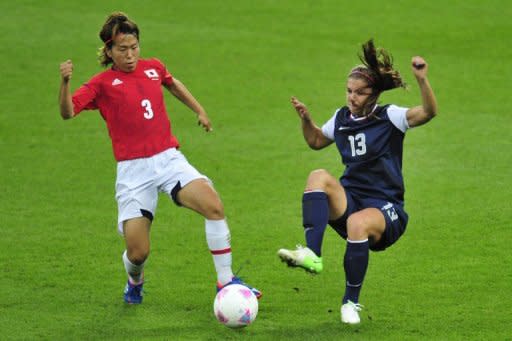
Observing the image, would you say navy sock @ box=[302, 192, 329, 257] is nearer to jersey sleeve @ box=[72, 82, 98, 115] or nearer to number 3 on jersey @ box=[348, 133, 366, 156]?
number 3 on jersey @ box=[348, 133, 366, 156]

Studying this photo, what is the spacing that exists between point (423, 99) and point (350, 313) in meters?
1.58

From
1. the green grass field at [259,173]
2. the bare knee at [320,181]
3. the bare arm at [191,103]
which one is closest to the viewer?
the bare knee at [320,181]

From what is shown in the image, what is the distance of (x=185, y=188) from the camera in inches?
322

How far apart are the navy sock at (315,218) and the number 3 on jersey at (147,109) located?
1383 mm

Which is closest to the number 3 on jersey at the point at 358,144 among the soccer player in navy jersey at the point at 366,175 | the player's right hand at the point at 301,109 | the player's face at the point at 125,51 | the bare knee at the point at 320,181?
the soccer player in navy jersey at the point at 366,175

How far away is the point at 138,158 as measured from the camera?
8375 millimetres

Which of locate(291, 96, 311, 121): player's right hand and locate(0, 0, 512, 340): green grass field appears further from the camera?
locate(291, 96, 311, 121): player's right hand

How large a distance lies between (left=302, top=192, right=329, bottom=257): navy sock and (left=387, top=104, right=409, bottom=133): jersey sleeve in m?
0.76

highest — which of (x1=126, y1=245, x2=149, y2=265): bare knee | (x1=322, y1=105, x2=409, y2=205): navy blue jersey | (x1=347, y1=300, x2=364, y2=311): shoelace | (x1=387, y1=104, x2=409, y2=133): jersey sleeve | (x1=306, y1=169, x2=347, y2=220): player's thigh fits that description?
(x1=387, y1=104, x2=409, y2=133): jersey sleeve

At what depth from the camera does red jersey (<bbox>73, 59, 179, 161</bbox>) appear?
8375 mm

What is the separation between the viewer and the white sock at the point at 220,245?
8102mm

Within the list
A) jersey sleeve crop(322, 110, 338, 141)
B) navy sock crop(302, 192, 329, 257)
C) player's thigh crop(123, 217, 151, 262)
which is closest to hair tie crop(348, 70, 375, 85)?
jersey sleeve crop(322, 110, 338, 141)

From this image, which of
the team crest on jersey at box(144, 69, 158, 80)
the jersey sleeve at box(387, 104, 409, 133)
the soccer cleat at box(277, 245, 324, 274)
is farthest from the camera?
the team crest on jersey at box(144, 69, 158, 80)

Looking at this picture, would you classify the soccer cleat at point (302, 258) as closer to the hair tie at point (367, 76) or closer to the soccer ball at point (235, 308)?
the soccer ball at point (235, 308)
